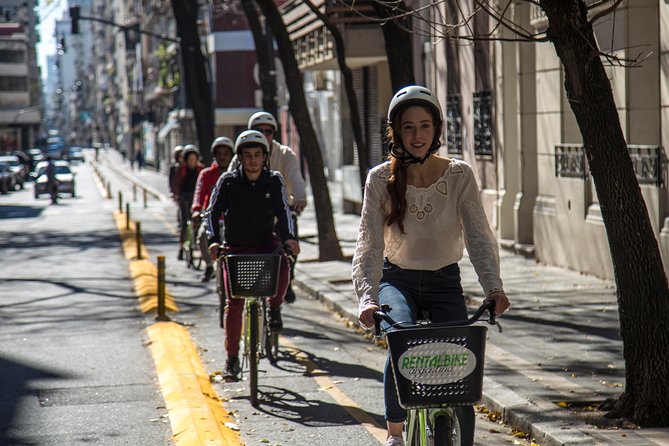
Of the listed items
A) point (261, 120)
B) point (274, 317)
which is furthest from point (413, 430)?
point (261, 120)

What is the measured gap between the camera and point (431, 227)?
17.2 ft

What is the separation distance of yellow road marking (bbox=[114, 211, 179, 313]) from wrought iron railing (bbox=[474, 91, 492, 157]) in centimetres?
569

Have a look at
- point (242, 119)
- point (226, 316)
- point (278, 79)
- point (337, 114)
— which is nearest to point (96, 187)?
point (242, 119)

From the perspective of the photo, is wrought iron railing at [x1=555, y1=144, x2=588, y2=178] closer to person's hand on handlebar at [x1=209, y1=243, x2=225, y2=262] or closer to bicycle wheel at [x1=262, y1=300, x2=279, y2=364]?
bicycle wheel at [x1=262, y1=300, x2=279, y2=364]

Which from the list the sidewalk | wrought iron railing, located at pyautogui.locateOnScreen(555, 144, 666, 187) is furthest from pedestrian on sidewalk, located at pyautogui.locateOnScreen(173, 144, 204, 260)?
wrought iron railing, located at pyautogui.locateOnScreen(555, 144, 666, 187)

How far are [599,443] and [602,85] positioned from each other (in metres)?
2.05

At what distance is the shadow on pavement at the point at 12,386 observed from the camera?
26.0 ft

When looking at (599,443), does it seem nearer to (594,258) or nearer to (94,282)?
(594,258)

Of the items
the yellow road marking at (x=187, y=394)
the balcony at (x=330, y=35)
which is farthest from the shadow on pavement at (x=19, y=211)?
the yellow road marking at (x=187, y=394)

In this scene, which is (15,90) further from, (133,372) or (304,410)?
(304,410)

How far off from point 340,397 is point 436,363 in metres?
4.40

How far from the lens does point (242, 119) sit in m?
70.8

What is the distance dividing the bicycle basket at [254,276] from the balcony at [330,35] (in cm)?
1501

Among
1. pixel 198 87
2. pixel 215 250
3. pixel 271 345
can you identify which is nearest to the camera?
pixel 215 250
